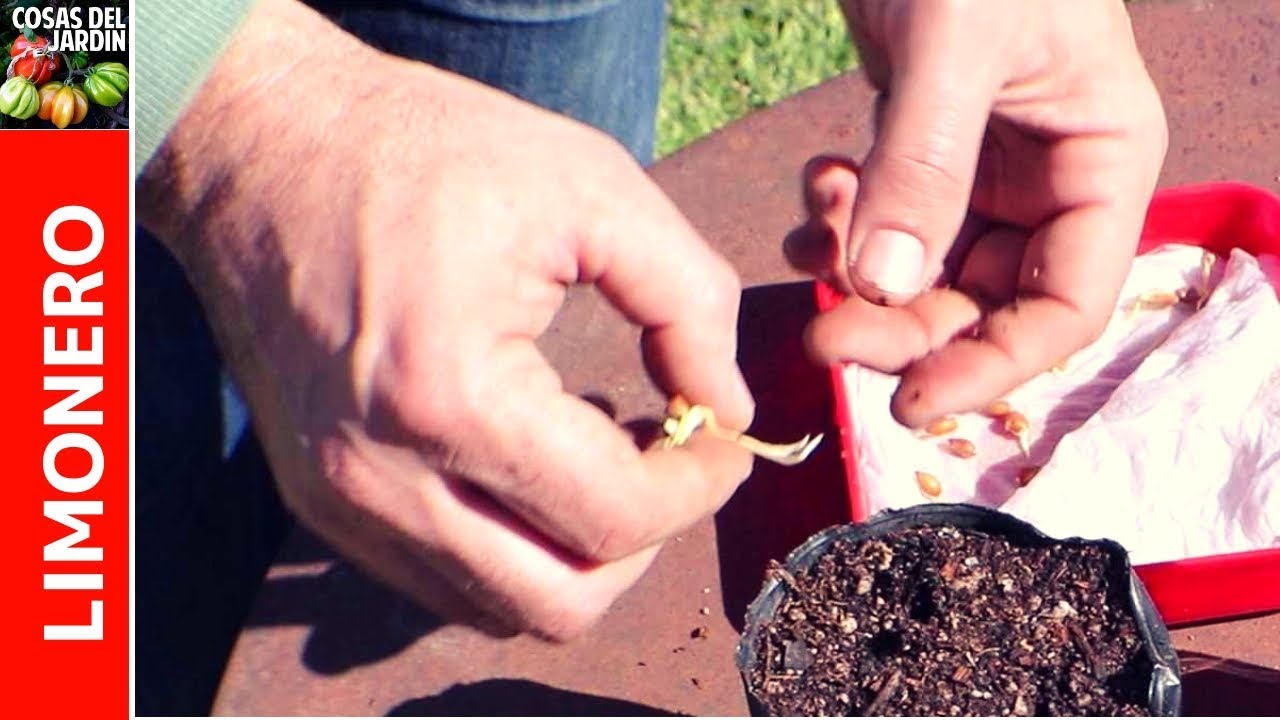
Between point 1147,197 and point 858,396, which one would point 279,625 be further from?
point 1147,197

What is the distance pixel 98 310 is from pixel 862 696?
0.65m

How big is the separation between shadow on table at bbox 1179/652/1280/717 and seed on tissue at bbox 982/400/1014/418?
11.8 inches

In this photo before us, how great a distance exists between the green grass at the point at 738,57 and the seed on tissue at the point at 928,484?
1.35 metres

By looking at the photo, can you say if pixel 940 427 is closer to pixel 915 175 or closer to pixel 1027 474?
pixel 1027 474

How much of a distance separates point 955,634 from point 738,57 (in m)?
1.84

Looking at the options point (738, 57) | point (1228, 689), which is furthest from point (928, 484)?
point (738, 57)

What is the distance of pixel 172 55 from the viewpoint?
0.92 meters

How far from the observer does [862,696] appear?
0.83m

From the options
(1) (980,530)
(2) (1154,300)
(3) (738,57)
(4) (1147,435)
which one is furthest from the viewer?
(3) (738,57)

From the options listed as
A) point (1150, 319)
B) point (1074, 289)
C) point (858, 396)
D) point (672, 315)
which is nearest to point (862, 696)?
point (672, 315)

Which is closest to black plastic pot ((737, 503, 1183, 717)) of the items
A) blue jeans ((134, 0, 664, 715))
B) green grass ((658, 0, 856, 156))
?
blue jeans ((134, 0, 664, 715))

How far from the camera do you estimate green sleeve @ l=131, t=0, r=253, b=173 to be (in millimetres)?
915

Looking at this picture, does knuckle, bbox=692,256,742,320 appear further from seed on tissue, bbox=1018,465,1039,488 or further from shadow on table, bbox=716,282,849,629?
seed on tissue, bbox=1018,465,1039,488

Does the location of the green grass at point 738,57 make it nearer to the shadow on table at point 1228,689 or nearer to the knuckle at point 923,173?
the knuckle at point 923,173
